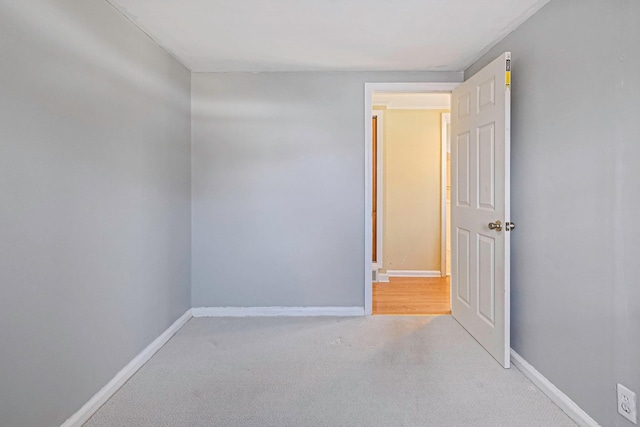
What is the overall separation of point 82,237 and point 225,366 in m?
1.18

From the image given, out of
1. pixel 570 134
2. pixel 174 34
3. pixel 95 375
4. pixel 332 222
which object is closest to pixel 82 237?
pixel 95 375

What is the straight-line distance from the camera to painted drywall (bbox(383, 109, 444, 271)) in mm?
4742

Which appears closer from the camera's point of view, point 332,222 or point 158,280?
point 158,280

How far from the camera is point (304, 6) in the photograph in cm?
205

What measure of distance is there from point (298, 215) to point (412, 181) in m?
2.13

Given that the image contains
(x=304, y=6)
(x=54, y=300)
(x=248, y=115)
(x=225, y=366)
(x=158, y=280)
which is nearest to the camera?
(x=54, y=300)

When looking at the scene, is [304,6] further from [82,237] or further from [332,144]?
[82,237]

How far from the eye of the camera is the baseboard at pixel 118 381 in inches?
68.7

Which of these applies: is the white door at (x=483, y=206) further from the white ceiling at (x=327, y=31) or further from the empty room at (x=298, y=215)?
the white ceiling at (x=327, y=31)

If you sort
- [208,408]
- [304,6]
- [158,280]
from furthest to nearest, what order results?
[158,280] < [304,6] < [208,408]

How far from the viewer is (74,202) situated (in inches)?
67.6

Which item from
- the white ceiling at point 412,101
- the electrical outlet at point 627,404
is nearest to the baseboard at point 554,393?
the electrical outlet at point 627,404

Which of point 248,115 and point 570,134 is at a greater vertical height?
point 248,115

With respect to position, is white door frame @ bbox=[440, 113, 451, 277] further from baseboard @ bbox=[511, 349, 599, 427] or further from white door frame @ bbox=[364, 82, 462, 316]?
baseboard @ bbox=[511, 349, 599, 427]
